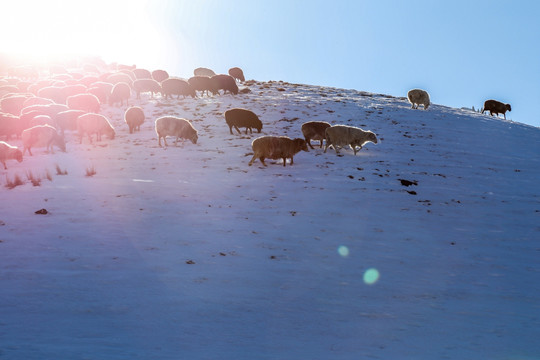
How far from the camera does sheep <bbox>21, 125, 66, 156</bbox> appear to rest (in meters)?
15.0

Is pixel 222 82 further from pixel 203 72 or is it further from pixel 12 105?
pixel 12 105

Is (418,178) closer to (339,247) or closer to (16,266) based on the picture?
(339,247)

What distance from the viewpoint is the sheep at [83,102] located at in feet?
67.5

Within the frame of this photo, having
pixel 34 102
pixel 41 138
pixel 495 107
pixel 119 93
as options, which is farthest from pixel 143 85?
pixel 495 107

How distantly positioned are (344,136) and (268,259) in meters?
9.32

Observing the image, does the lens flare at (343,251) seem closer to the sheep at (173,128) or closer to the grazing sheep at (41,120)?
the sheep at (173,128)

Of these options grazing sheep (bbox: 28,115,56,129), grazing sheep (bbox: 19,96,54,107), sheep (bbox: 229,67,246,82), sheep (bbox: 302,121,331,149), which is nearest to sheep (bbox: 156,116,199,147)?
sheep (bbox: 302,121,331,149)

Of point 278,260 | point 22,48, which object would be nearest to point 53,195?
point 278,260

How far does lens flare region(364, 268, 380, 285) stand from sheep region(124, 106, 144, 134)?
14855 millimetres

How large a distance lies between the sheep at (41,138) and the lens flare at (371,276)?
1334 centimetres

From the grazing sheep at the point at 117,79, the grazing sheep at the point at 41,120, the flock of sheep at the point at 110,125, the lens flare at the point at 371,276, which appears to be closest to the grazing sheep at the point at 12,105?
the flock of sheep at the point at 110,125

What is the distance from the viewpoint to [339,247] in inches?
300

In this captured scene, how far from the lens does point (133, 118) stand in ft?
61.5

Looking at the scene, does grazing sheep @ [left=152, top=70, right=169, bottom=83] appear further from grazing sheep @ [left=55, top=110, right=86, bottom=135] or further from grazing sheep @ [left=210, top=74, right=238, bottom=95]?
grazing sheep @ [left=55, top=110, right=86, bottom=135]
